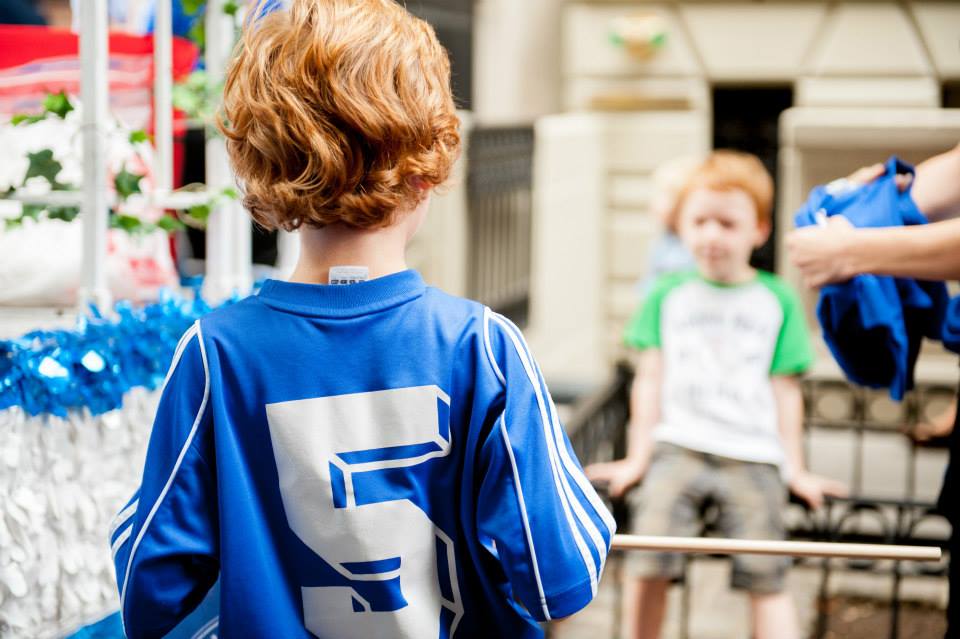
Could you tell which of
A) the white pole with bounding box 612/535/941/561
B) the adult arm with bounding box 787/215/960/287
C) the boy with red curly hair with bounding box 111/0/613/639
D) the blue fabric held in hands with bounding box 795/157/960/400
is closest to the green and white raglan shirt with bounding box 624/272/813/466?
the blue fabric held in hands with bounding box 795/157/960/400

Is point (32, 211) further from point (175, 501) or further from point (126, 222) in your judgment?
point (175, 501)

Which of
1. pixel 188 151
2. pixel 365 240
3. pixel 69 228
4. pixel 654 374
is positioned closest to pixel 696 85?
pixel 188 151

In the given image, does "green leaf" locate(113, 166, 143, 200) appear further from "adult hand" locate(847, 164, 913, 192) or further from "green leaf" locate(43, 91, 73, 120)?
"adult hand" locate(847, 164, 913, 192)

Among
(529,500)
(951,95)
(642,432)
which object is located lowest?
(642,432)

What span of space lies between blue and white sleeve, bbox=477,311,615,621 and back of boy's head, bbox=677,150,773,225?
2235 millimetres

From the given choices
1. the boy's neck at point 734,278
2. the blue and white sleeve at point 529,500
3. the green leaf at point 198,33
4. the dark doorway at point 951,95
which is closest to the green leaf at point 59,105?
the green leaf at point 198,33

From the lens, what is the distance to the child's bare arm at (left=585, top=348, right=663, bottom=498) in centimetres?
367

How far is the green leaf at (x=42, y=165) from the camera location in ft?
8.71

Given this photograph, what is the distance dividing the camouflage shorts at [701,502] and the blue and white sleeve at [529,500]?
6.22ft

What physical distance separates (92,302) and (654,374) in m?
1.79

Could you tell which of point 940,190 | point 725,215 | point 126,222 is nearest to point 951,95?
point 725,215

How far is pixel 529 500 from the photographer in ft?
4.79

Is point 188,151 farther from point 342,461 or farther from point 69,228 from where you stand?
point 342,461

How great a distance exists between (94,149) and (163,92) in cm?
48
